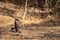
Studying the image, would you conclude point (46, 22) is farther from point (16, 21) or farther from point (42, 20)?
point (16, 21)

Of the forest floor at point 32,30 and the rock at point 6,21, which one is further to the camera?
the rock at point 6,21

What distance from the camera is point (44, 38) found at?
16.0ft

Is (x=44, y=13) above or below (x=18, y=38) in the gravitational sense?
above

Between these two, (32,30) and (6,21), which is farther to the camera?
(6,21)

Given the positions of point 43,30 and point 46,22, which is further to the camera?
point 46,22

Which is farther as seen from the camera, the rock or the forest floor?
the rock

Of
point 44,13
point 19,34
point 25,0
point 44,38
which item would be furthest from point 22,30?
point 25,0

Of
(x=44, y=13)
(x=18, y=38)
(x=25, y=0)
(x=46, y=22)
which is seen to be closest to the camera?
(x=18, y=38)

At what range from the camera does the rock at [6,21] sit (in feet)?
18.2

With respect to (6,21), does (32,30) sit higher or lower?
lower

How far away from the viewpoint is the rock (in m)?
5.56

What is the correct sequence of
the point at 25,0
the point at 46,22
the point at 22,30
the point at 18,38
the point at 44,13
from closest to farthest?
1. the point at 18,38
2. the point at 22,30
3. the point at 46,22
4. the point at 44,13
5. the point at 25,0

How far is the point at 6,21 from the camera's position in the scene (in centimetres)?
577

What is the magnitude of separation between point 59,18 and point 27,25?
0.96 meters
